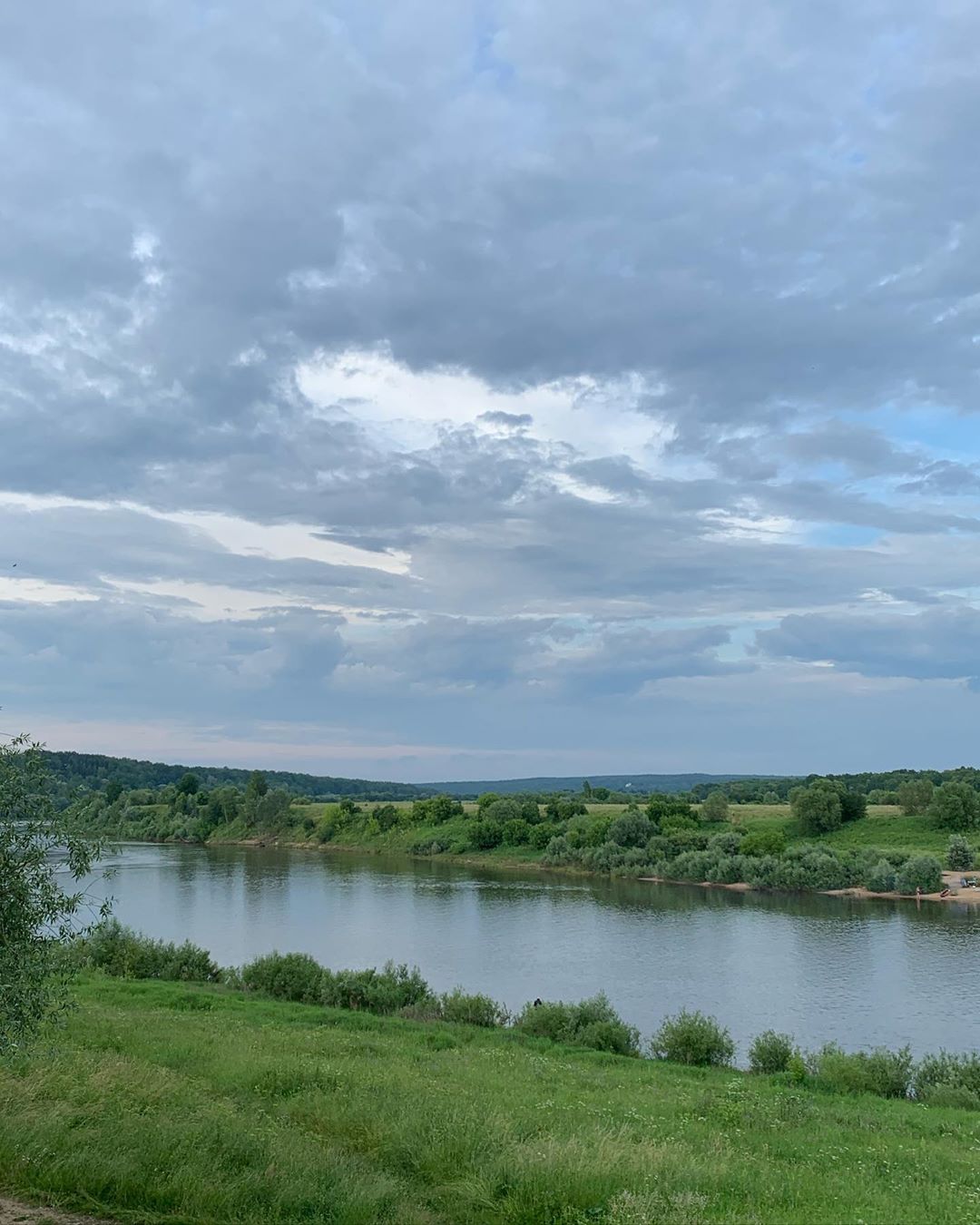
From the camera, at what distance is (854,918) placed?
53.2 meters

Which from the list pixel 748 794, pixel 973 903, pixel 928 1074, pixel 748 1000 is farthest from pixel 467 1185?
pixel 748 794

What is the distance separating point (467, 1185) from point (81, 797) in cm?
619

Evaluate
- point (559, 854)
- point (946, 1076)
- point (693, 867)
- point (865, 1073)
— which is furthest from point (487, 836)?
point (865, 1073)

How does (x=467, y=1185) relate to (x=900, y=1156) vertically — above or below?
above

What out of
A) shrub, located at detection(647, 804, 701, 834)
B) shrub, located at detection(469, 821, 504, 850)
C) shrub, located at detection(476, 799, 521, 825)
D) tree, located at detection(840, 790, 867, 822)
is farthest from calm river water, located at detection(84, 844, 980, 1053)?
tree, located at detection(840, 790, 867, 822)

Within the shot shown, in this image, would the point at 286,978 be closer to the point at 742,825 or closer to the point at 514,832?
the point at 742,825

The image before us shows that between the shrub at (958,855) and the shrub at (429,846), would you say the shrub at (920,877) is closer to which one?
the shrub at (958,855)

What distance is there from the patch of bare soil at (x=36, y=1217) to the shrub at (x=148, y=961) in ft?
79.1

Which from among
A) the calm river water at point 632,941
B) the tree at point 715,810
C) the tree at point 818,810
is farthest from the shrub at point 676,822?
the calm river water at point 632,941

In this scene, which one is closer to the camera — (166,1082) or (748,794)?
(166,1082)

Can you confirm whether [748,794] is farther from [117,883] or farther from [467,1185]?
[467,1185]

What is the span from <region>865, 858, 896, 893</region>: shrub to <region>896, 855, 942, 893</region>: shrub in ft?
1.99

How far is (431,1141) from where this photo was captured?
401 inches

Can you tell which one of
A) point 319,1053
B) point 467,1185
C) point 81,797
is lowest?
point 319,1053
